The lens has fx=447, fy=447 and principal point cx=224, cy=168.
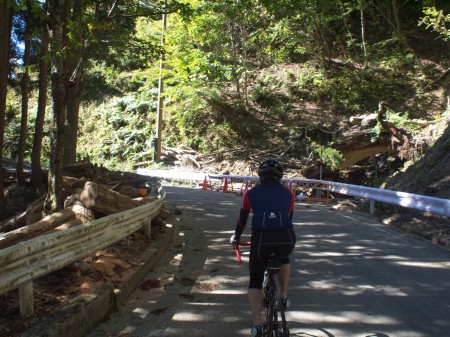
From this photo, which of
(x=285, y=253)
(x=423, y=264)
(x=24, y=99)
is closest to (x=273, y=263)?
(x=285, y=253)

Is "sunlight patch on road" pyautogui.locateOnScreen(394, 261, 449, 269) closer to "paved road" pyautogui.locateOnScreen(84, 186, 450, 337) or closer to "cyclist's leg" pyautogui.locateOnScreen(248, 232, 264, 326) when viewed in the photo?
"paved road" pyautogui.locateOnScreen(84, 186, 450, 337)

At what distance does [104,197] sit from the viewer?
27.5ft

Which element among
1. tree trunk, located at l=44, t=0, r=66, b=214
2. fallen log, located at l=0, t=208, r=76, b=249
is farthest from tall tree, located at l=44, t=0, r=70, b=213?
fallen log, located at l=0, t=208, r=76, b=249

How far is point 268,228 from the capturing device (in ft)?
13.5

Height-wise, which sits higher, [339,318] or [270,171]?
[270,171]

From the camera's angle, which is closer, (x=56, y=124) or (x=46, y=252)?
(x=46, y=252)

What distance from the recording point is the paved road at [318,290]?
4.80 meters

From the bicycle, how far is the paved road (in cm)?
75

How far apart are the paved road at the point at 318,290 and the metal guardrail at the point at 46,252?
0.81 metres

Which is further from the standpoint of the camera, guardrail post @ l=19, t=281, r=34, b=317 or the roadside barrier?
the roadside barrier

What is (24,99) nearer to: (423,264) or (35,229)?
(35,229)

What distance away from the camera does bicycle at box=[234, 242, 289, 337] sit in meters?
3.91

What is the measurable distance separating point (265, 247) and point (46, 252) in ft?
7.37

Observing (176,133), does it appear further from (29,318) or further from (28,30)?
(29,318)
